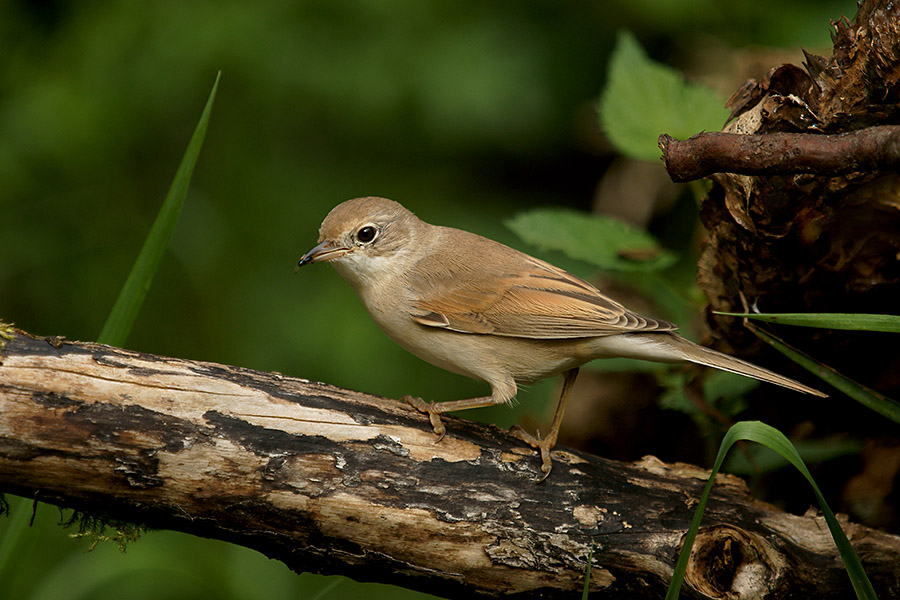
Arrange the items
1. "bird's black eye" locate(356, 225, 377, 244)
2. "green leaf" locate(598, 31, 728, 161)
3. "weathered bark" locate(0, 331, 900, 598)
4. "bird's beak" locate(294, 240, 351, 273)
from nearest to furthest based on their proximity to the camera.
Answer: "weathered bark" locate(0, 331, 900, 598) → "bird's beak" locate(294, 240, 351, 273) → "bird's black eye" locate(356, 225, 377, 244) → "green leaf" locate(598, 31, 728, 161)

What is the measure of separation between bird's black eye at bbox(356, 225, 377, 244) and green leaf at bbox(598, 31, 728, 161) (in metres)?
1.25

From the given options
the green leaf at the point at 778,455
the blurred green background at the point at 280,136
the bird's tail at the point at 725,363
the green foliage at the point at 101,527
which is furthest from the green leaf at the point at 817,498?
the blurred green background at the point at 280,136

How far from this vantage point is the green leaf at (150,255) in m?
3.07

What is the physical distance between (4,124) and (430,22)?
9.36 feet

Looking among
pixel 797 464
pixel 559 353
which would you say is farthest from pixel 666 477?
pixel 797 464

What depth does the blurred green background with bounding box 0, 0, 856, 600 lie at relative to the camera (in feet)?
17.3

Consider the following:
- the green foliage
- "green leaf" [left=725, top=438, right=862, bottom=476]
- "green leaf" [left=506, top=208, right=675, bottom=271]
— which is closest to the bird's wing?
"green leaf" [left=506, top=208, right=675, bottom=271]

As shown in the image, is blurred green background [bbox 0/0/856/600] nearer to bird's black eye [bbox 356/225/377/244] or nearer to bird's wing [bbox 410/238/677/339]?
bird's black eye [bbox 356/225/377/244]

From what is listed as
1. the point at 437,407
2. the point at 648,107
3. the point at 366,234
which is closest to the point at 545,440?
the point at 437,407

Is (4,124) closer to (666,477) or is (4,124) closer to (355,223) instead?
(355,223)

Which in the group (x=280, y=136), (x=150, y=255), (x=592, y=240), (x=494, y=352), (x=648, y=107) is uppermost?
(x=648, y=107)

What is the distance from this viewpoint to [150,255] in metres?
3.10

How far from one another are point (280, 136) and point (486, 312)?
3.04 meters

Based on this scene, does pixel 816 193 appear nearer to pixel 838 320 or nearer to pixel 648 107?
pixel 838 320
